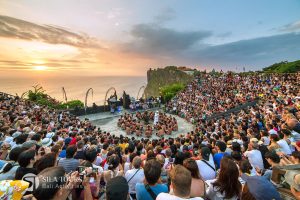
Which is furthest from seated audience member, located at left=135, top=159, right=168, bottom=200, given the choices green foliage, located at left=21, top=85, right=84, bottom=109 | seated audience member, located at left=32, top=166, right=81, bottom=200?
green foliage, located at left=21, top=85, right=84, bottom=109

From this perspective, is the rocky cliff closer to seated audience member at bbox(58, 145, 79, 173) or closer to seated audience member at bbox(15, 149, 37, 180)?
seated audience member at bbox(58, 145, 79, 173)

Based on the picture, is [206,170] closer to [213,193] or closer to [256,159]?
[213,193]

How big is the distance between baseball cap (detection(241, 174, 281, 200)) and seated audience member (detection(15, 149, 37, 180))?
3461mm

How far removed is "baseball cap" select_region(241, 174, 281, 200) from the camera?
2.15 metres

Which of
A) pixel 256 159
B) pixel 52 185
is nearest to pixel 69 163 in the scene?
pixel 52 185

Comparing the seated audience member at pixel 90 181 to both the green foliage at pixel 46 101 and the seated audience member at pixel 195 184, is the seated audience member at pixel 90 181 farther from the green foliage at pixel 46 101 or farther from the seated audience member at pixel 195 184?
the green foliage at pixel 46 101

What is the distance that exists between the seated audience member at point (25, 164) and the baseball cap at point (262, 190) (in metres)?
3.46

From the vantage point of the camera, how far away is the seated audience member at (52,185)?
6.91 feet

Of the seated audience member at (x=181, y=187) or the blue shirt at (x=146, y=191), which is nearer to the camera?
the seated audience member at (x=181, y=187)

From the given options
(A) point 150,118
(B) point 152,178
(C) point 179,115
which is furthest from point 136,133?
(B) point 152,178

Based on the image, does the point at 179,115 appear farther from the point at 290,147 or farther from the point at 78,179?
the point at 78,179

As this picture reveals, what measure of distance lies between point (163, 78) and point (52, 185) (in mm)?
59776

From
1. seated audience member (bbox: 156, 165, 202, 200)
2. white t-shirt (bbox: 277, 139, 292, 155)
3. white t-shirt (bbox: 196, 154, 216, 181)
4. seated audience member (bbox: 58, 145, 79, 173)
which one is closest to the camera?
seated audience member (bbox: 156, 165, 202, 200)

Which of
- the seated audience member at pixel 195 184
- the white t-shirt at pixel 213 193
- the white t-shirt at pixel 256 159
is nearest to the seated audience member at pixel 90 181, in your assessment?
the seated audience member at pixel 195 184
